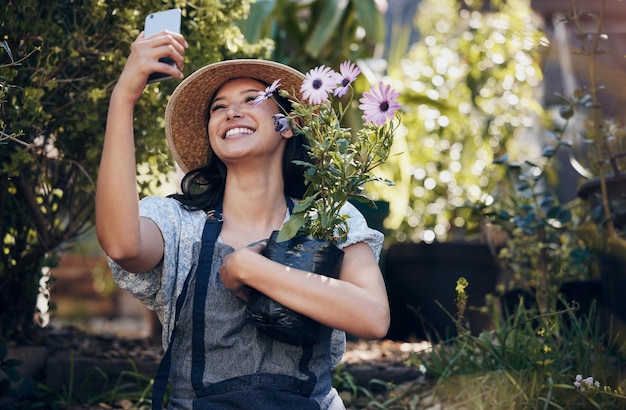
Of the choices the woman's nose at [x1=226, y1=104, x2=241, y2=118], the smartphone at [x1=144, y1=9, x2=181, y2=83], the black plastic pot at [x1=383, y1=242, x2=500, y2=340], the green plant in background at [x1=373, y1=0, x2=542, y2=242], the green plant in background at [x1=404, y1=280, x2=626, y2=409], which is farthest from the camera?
the green plant in background at [x1=373, y1=0, x2=542, y2=242]

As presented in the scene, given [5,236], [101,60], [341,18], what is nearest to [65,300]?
[341,18]

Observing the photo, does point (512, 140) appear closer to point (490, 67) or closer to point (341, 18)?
point (490, 67)

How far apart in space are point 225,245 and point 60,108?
0.84 metres

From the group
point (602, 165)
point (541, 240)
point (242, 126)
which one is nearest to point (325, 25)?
point (541, 240)

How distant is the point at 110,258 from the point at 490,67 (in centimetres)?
386

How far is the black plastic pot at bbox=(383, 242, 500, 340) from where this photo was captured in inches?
171

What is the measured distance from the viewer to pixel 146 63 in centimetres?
195

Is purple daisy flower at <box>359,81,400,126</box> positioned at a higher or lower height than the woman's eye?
higher

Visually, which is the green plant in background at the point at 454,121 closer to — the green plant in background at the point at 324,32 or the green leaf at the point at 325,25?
the green plant in background at the point at 324,32

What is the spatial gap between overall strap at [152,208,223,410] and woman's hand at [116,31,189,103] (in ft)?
1.33

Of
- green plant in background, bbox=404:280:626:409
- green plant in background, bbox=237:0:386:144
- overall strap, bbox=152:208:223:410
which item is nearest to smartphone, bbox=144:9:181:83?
overall strap, bbox=152:208:223:410

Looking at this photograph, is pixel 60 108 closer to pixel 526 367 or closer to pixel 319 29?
pixel 526 367

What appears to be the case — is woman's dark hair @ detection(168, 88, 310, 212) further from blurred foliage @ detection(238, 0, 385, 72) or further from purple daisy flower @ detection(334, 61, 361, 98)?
blurred foliage @ detection(238, 0, 385, 72)

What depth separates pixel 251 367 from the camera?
208cm
